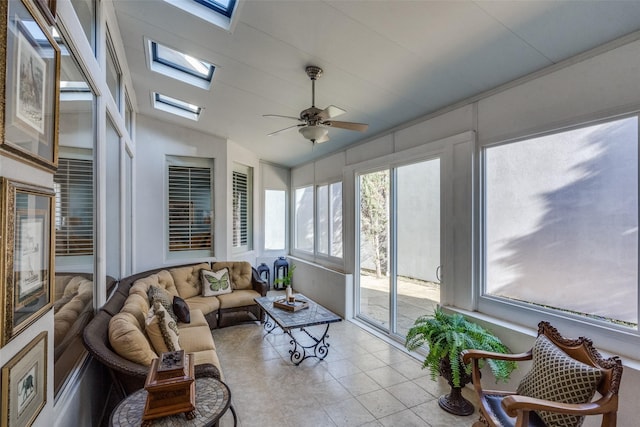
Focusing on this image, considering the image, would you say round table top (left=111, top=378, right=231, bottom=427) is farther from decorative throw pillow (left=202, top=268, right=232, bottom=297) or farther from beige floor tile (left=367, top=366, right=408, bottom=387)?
decorative throw pillow (left=202, top=268, right=232, bottom=297)

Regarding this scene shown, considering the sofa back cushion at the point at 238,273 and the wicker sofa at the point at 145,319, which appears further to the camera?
the sofa back cushion at the point at 238,273

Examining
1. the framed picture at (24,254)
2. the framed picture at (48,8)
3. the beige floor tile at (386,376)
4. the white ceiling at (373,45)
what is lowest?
the beige floor tile at (386,376)

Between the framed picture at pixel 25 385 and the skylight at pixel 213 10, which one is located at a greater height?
the skylight at pixel 213 10

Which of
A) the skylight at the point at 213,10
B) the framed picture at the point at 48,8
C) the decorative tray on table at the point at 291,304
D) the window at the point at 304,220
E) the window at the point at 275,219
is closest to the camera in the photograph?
the framed picture at the point at 48,8

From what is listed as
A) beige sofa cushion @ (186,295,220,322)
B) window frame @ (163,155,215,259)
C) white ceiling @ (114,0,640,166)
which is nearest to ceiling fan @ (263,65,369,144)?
white ceiling @ (114,0,640,166)

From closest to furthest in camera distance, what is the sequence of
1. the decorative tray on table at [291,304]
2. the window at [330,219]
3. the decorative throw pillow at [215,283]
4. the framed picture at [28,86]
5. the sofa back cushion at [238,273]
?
1. the framed picture at [28,86]
2. the decorative tray on table at [291,304]
3. the decorative throw pillow at [215,283]
4. the sofa back cushion at [238,273]
5. the window at [330,219]

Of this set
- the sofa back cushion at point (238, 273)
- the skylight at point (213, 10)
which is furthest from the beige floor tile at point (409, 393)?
the skylight at point (213, 10)

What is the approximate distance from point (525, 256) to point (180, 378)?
9.04ft

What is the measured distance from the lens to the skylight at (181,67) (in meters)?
3.48

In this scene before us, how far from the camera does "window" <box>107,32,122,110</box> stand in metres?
2.82

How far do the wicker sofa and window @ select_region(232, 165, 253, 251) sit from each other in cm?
107

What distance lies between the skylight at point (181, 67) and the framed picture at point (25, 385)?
3161 millimetres

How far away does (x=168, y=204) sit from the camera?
16.6 ft

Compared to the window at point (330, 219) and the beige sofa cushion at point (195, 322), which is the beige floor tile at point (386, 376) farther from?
the window at point (330, 219)
